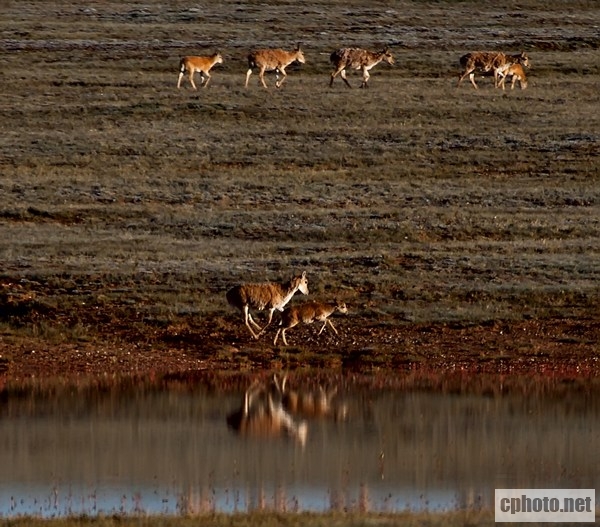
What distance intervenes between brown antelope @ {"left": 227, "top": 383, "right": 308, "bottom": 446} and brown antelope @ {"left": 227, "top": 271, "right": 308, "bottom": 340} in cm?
338

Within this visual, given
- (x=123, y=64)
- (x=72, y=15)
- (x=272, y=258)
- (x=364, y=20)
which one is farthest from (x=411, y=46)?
(x=272, y=258)

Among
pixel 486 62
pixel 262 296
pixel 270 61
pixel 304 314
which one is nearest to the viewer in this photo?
pixel 304 314

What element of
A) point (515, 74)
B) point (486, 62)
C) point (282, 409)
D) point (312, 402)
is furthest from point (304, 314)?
point (515, 74)

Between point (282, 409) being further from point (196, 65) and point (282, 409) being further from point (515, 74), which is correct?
point (515, 74)

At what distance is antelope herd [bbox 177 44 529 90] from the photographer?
1988 inches

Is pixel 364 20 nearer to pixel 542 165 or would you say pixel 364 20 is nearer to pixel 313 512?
pixel 542 165

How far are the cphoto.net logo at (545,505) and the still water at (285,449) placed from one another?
0.32m

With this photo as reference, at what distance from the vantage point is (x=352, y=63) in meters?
51.5

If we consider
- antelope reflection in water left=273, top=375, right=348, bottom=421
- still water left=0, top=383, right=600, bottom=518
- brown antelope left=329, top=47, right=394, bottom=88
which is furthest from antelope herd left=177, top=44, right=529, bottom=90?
still water left=0, top=383, right=600, bottom=518

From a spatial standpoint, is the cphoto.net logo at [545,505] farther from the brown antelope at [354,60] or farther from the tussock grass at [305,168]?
the brown antelope at [354,60]

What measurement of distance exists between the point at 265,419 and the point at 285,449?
1843mm

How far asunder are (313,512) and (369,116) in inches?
1353

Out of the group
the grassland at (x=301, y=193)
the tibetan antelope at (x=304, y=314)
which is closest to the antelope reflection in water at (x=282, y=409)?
the grassland at (x=301, y=193)

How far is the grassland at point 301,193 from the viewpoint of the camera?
24141 millimetres
